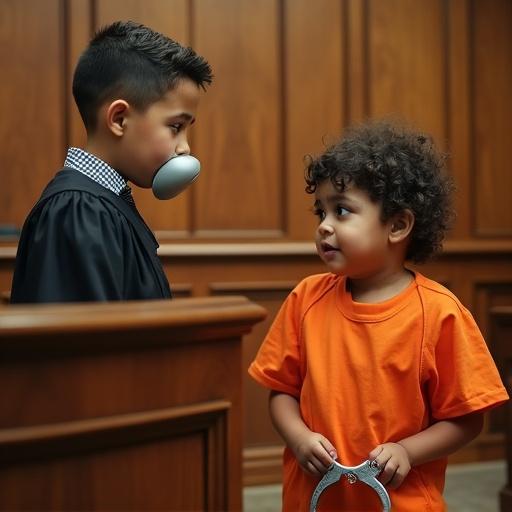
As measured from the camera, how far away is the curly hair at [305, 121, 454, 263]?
156cm

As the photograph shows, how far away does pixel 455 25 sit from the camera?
4.05m

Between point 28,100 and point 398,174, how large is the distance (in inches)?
87.9

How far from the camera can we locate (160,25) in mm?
3473

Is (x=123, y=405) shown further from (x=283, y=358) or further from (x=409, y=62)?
(x=409, y=62)

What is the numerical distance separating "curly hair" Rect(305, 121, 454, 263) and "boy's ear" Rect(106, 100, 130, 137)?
431mm

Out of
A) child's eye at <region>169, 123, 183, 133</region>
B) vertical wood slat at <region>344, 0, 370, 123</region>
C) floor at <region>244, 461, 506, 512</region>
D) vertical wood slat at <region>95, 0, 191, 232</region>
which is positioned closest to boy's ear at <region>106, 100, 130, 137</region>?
child's eye at <region>169, 123, 183, 133</region>

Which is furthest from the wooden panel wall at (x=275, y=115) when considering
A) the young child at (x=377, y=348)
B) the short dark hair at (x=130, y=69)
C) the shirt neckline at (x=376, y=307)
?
the shirt neckline at (x=376, y=307)

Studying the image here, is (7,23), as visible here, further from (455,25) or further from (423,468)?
(423,468)

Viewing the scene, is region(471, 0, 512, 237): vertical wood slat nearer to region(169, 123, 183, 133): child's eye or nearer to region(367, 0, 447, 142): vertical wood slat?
region(367, 0, 447, 142): vertical wood slat

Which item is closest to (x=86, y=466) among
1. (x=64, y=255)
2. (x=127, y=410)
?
(x=127, y=410)

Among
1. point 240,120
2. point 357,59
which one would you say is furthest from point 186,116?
point 357,59

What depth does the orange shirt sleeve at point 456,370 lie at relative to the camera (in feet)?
4.76

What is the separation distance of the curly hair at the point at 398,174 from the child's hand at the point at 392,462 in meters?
0.45

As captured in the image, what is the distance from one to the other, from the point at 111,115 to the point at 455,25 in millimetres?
2890
